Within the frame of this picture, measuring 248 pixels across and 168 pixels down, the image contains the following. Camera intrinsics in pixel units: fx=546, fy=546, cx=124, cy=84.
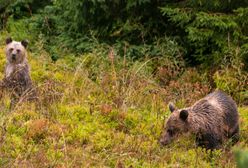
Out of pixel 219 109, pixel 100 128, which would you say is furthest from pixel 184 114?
pixel 100 128

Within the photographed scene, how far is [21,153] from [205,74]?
5.42 meters

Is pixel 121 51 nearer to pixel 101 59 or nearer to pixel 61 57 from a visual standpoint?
pixel 101 59

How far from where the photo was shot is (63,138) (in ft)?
24.2

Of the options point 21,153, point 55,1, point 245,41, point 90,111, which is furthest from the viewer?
point 55,1

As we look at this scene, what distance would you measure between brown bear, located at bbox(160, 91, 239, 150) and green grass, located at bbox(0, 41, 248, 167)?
14 centimetres

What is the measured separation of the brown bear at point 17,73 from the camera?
30.8 ft

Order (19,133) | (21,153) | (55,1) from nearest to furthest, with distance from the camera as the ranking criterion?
1. (21,153)
2. (19,133)
3. (55,1)

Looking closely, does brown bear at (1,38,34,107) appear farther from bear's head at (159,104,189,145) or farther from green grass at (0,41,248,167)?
bear's head at (159,104,189,145)

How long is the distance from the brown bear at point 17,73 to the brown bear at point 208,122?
2.68 meters

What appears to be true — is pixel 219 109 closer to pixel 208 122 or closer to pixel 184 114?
pixel 208 122

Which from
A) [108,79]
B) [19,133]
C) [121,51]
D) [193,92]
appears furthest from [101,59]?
[19,133]

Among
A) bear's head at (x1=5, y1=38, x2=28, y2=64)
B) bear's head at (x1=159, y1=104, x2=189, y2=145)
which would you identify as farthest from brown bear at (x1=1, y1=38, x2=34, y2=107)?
bear's head at (x1=159, y1=104, x2=189, y2=145)

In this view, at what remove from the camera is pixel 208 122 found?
303 inches

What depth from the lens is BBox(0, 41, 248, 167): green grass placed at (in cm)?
699
